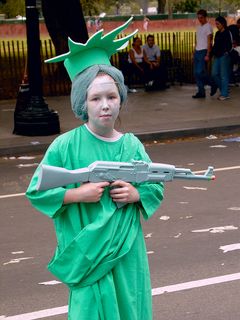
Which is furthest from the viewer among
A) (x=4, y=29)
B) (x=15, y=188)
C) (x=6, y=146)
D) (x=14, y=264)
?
(x=4, y=29)

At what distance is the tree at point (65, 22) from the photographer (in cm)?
1873

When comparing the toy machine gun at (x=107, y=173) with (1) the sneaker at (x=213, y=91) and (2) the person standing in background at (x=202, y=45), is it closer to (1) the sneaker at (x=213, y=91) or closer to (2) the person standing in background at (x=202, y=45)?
(2) the person standing in background at (x=202, y=45)

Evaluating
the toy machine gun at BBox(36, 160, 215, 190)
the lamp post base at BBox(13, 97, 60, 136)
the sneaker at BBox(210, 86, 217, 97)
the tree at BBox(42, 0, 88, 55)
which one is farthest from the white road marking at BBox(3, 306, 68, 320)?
the tree at BBox(42, 0, 88, 55)

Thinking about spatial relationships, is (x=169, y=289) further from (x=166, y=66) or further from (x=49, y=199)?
(x=166, y=66)

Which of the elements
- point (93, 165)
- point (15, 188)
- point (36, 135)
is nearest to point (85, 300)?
point (93, 165)

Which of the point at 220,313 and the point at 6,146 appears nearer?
the point at 220,313

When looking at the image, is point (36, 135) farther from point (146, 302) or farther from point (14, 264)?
point (146, 302)

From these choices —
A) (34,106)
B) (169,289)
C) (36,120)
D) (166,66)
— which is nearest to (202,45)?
(166,66)

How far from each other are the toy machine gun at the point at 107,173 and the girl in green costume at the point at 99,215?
39 mm

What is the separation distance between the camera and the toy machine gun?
9.90ft

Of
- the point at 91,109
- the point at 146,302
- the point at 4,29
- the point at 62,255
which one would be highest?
the point at 91,109

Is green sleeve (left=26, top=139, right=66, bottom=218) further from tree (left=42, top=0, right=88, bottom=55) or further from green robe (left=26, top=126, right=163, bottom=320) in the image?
tree (left=42, top=0, right=88, bottom=55)

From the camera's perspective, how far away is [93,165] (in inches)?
121

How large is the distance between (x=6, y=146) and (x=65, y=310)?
6.67m
